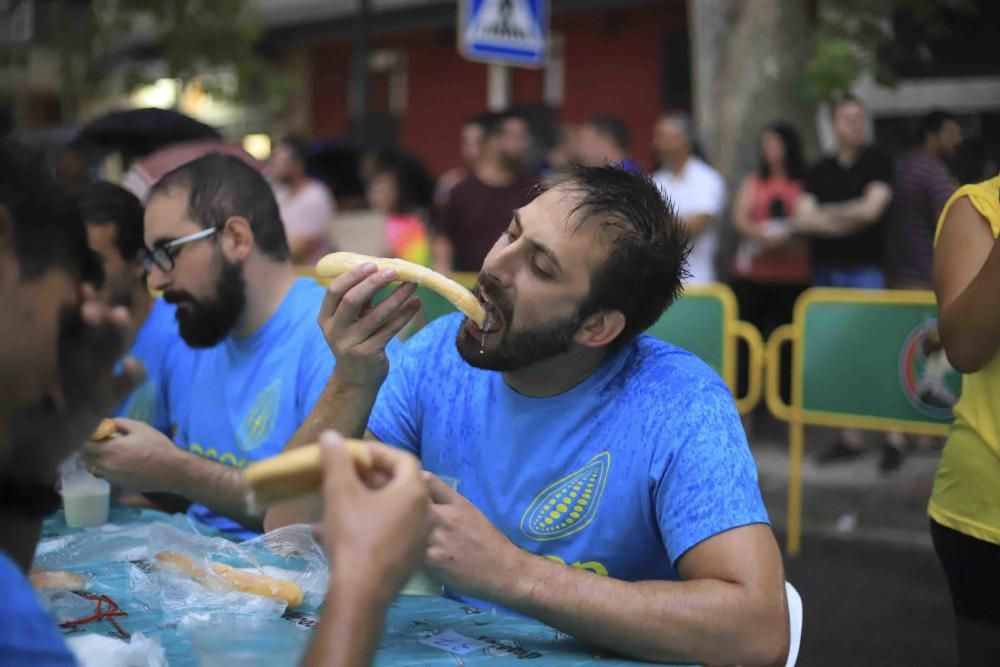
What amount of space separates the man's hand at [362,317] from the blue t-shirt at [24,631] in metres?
1.13

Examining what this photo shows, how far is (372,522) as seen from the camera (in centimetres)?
136

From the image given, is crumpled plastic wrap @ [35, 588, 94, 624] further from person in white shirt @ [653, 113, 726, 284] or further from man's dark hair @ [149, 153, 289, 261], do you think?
person in white shirt @ [653, 113, 726, 284]

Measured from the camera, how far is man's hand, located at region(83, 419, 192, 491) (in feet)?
8.82

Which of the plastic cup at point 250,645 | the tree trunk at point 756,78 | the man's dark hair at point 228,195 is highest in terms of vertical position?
the tree trunk at point 756,78

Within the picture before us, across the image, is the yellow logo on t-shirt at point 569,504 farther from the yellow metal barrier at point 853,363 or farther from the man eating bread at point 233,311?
the yellow metal barrier at point 853,363

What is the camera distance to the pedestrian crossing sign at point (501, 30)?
7250mm

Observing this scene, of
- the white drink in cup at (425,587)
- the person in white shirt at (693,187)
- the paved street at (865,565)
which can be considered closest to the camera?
the white drink in cup at (425,587)

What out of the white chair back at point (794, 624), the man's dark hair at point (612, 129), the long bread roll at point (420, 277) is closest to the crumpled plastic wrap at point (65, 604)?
the long bread roll at point (420, 277)

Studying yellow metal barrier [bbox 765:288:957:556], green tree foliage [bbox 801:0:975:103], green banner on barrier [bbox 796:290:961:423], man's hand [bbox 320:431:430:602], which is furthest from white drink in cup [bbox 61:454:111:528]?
green tree foliage [bbox 801:0:975:103]

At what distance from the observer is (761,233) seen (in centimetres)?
779

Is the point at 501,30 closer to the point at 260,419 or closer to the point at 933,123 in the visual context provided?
the point at 933,123

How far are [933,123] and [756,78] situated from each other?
69.9 inches

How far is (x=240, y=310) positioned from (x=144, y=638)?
61.6 inches

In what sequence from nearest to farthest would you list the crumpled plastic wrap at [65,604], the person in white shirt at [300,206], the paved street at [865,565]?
the crumpled plastic wrap at [65,604], the paved street at [865,565], the person in white shirt at [300,206]
